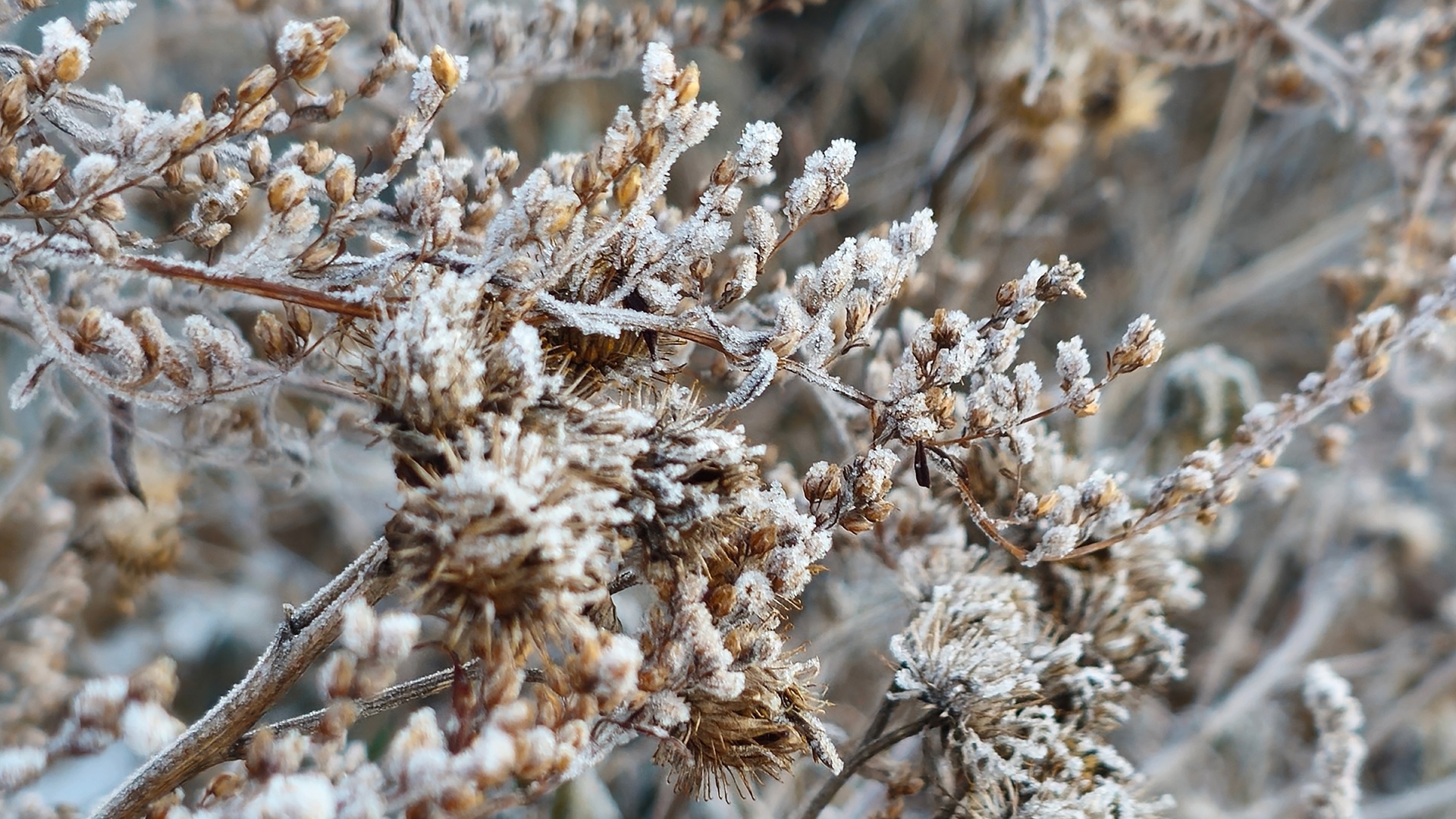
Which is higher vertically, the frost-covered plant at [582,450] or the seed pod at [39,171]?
the seed pod at [39,171]

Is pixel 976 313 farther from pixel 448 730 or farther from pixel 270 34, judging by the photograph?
pixel 448 730

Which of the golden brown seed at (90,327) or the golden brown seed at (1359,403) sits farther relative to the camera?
the golden brown seed at (1359,403)

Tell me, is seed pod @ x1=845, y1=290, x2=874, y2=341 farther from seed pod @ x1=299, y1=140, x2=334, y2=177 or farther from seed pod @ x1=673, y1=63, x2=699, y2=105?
seed pod @ x1=299, y1=140, x2=334, y2=177

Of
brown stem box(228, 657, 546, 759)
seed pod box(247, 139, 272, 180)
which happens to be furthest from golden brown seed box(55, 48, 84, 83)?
brown stem box(228, 657, 546, 759)

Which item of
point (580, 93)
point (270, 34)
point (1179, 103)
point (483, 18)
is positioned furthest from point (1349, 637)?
point (270, 34)

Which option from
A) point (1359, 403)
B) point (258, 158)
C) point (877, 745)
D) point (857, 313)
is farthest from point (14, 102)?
point (1359, 403)

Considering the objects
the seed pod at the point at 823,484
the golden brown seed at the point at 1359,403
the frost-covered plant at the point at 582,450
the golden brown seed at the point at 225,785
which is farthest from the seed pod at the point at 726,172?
the golden brown seed at the point at 1359,403

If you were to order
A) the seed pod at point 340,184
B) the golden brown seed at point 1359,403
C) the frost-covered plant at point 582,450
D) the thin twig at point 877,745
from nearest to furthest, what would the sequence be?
the frost-covered plant at point 582,450
the seed pod at point 340,184
the thin twig at point 877,745
the golden brown seed at point 1359,403

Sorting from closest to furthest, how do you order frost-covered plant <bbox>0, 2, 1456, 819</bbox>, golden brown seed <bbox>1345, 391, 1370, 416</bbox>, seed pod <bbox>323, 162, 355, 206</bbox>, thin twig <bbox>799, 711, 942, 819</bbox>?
frost-covered plant <bbox>0, 2, 1456, 819</bbox> → seed pod <bbox>323, 162, 355, 206</bbox> → thin twig <bbox>799, 711, 942, 819</bbox> → golden brown seed <bbox>1345, 391, 1370, 416</bbox>

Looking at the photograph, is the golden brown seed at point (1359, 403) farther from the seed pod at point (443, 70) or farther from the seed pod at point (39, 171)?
the seed pod at point (39, 171)
